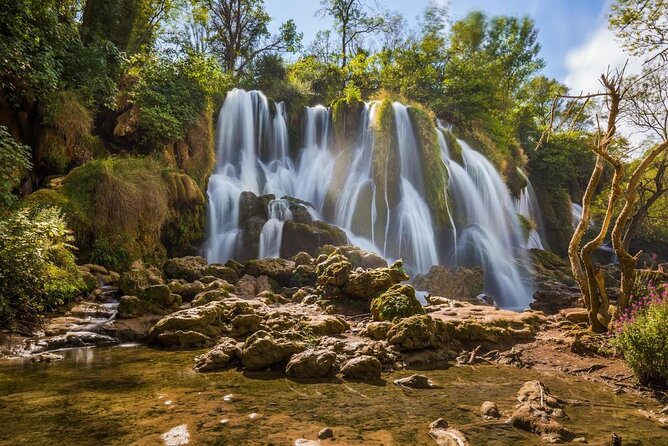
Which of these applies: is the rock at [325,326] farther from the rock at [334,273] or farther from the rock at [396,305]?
the rock at [334,273]

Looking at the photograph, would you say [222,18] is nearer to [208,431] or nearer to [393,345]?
[393,345]

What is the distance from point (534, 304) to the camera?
566 inches

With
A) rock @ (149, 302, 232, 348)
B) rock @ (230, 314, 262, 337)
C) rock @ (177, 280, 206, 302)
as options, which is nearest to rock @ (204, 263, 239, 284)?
rock @ (177, 280, 206, 302)

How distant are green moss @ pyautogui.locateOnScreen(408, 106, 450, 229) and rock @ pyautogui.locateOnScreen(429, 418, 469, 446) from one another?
16.6 m

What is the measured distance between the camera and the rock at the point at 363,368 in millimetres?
5719

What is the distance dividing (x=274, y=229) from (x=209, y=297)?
703 centimetres

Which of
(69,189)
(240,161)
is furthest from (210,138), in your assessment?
(69,189)

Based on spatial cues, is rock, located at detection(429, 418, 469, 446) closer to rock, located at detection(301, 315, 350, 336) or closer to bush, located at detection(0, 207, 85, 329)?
rock, located at detection(301, 315, 350, 336)

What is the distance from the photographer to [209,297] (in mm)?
9930

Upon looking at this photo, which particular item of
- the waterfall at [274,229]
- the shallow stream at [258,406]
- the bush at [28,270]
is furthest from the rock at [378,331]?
the waterfall at [274,229]

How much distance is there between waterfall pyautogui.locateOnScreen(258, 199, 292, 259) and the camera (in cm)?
1633

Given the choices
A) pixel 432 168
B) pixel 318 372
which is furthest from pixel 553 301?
pixel 318 372

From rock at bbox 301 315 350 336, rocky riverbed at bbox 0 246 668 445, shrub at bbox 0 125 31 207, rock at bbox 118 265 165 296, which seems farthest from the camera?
rock at bbox 118 265 165 296

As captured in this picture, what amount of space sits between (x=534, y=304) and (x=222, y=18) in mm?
28019
